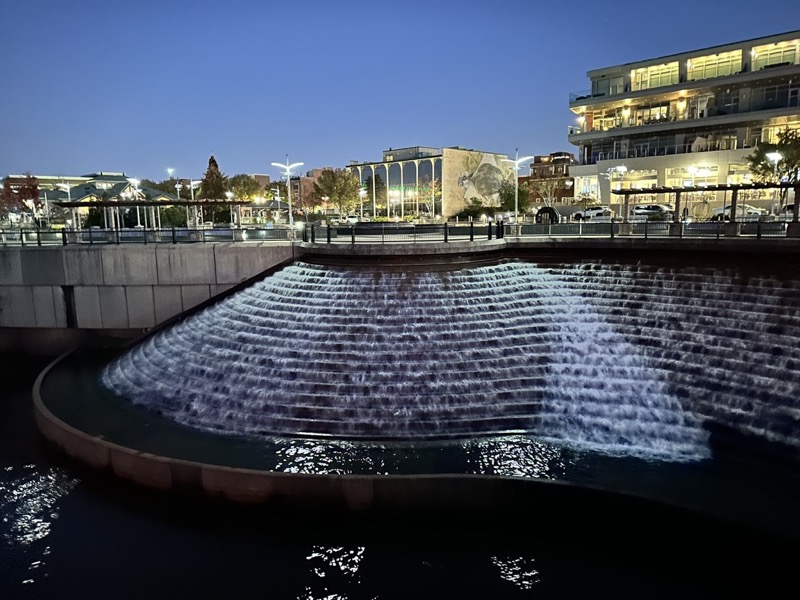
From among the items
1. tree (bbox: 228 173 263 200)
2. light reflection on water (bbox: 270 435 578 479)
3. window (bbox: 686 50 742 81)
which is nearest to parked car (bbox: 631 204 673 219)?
window (bbox: 686 50 742 81)

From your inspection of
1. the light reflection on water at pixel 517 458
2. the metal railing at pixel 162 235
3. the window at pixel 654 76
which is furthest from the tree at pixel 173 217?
the window at pixel 654 76

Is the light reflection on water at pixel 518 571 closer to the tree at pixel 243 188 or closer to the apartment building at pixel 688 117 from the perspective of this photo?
the apartment building at pixel 688 117

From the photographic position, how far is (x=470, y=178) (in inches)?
3487

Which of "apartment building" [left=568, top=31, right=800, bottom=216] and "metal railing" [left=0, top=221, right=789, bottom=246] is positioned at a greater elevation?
"apartment building" [left=568, top=31, right=800, bottom=216]

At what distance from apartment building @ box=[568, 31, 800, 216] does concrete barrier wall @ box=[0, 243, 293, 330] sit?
37233 millimetres

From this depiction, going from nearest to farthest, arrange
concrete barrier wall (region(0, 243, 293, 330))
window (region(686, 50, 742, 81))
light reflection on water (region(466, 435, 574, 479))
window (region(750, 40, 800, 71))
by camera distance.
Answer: light reflection on water (region(466, 435, 574, 479))
concrete barrier wall (region(0, 243, 293, 330))
window (region(750, 40, 800, 71))
window (region(686, 50, 742, 81))

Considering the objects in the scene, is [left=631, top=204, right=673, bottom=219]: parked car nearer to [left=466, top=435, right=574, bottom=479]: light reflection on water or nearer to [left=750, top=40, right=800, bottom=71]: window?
[left=750, top=40, right=800, bottom=71]: window

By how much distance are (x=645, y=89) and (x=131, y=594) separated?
61545 millimetres

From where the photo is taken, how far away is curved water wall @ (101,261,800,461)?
15703mm

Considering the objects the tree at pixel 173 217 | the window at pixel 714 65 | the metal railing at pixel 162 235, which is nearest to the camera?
the metal railing at pixel 162 235

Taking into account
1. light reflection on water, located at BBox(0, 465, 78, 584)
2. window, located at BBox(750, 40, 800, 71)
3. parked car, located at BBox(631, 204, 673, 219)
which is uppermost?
window, located at BBox(750, 40, 800, 71)

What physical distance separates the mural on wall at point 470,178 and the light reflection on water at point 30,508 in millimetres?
73902

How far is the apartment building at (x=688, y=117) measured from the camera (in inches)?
1966

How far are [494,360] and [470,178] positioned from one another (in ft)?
244
